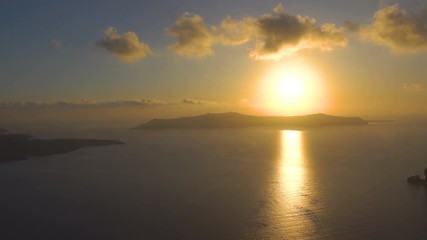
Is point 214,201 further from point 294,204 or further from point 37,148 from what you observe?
point 37,148

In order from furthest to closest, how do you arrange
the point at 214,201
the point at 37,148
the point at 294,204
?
the point at 37,148 → the point at 214,201 → the point at 294,204

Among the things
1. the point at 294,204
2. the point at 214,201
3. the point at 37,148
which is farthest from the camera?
the point at 37,148

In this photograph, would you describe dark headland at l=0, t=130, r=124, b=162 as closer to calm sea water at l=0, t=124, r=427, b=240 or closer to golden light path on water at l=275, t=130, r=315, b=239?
calm sea water at l=0, t=124, r=427, b=240

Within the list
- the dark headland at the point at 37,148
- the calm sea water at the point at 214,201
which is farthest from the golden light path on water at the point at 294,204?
the dark headland at the point at 37,148

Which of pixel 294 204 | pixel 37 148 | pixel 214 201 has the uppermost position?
pixel 37 148

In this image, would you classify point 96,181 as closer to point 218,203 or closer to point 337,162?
point 218,203

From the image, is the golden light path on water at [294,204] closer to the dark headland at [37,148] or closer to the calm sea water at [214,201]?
the calm sea water at [214,201]

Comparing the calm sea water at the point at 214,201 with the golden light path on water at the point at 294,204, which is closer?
the golden light path on water at the point at 294,204

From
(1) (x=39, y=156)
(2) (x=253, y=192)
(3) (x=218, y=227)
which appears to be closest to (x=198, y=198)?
(2) (x=253, y=192)

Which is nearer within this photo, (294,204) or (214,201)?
(294,204)

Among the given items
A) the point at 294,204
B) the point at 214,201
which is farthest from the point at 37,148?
the point at 294,204

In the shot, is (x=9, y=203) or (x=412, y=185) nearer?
(x=9, y=203)
